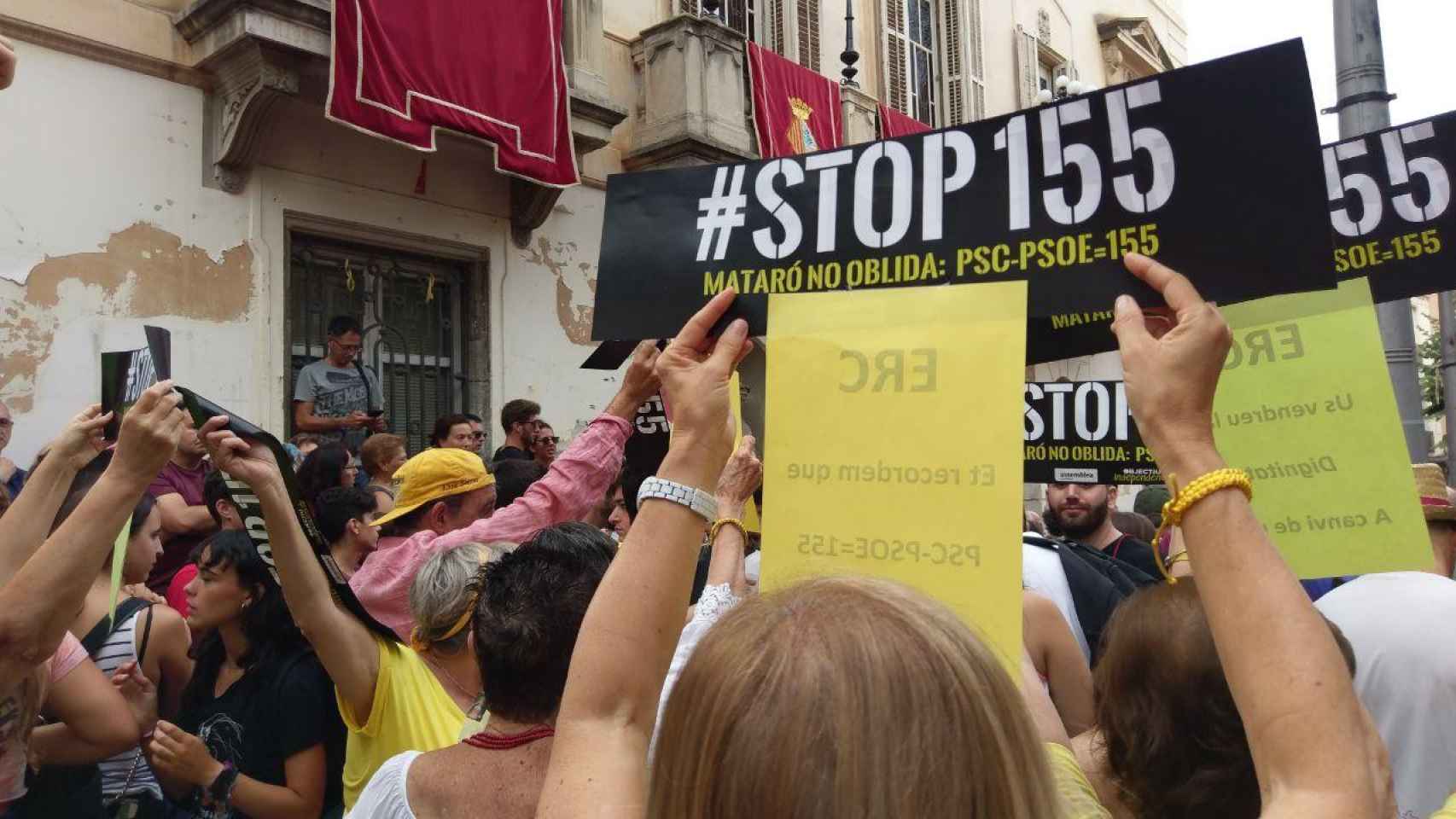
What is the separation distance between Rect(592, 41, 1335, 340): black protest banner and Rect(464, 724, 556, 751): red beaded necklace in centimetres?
77

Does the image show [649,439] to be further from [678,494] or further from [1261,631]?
[1261,631]

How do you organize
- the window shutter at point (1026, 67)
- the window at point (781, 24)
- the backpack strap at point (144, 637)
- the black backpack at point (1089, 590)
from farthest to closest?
the window shutter at point (1026, 67)
the window at point (781, 24)
the black backpack at point (1089, 590)
the backpack strap at point (144, 637)

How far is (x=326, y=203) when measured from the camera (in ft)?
27.0

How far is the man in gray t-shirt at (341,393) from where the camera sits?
703 cm

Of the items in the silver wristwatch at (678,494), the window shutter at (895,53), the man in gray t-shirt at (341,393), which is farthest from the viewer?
the window shutter at (895,53)

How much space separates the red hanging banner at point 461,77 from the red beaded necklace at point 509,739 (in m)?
6.31

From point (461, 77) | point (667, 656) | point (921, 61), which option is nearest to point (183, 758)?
point (667, 656)

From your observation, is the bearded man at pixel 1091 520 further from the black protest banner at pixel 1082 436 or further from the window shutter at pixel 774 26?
the window shutter at pixel 774 26

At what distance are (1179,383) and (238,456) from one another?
184 centimetres

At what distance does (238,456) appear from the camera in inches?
89.4

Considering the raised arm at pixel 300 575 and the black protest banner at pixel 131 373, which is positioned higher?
the black protest banner at pixel 131 373

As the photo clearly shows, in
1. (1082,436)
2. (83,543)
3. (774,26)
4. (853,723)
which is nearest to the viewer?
(853,723)

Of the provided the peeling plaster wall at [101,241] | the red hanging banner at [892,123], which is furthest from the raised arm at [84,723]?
the red hanging banner at [892,123]

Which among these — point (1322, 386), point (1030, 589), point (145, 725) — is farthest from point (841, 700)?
point (145, 725)
